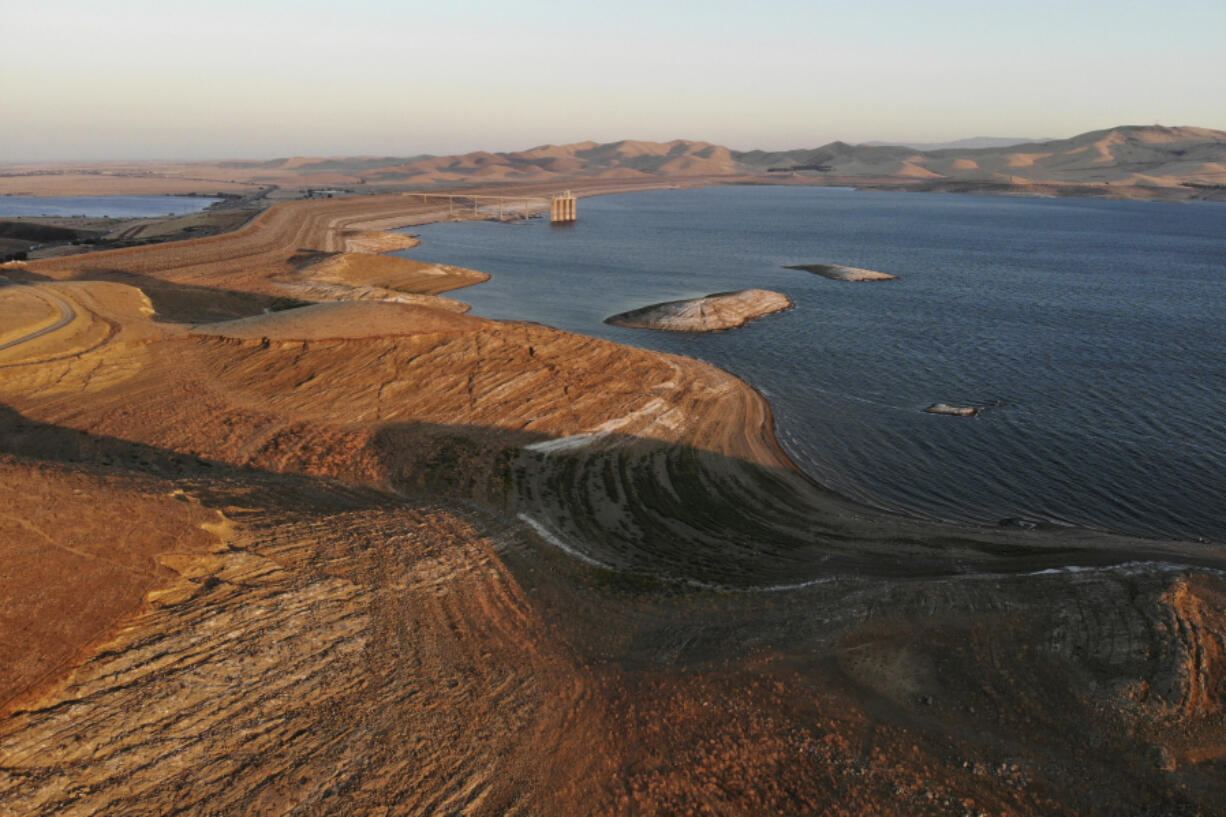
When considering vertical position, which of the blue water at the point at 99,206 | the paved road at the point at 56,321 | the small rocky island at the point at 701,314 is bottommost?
the small rocky island at the point at 701,314

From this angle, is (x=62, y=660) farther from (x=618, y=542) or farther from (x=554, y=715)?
(x=618, y=542)

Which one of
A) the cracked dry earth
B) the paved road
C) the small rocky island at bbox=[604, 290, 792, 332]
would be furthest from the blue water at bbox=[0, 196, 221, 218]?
the cracked dry earth

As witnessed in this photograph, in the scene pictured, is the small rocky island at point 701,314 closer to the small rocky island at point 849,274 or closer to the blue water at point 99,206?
the small rocky island at point 849,274

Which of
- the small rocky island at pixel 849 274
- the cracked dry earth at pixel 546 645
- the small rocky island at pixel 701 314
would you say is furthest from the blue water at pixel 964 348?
the cracked dry earth at pixel 546 645

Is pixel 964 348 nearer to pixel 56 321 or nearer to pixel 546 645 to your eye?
pixel 546 645

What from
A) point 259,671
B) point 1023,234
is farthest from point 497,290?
point 1023,234

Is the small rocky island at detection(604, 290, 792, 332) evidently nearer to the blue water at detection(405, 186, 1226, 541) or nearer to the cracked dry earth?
the blue water at detection(405, 186, 1226, 541)
